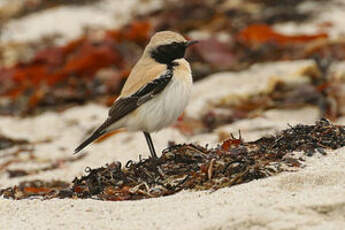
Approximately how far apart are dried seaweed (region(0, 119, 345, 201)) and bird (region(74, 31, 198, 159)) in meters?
0.42

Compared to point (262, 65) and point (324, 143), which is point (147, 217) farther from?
point (262, 65)

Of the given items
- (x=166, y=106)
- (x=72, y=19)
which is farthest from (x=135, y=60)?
(x=166, y=106)

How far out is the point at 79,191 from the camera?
520 cm

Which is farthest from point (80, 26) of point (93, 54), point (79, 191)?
point (79, 191)

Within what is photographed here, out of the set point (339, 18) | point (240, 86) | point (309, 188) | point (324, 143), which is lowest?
point (309, 188)

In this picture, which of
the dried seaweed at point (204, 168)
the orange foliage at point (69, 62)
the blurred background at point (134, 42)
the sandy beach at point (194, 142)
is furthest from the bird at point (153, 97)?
the orange foliage at point (69, 62)

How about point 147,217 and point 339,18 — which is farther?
point 339,18

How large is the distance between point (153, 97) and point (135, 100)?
176 mm

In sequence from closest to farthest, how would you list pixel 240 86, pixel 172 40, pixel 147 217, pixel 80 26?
pixel 147 217, pixel 172 40, pixel 240 86, pixel 80 26

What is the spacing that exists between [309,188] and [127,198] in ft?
4.08

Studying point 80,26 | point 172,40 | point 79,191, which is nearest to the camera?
point 79,191

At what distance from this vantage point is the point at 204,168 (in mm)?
4969

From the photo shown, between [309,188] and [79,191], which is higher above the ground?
[79,191]

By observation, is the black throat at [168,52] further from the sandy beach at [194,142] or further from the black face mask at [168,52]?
the sandy beach at [194,142]
